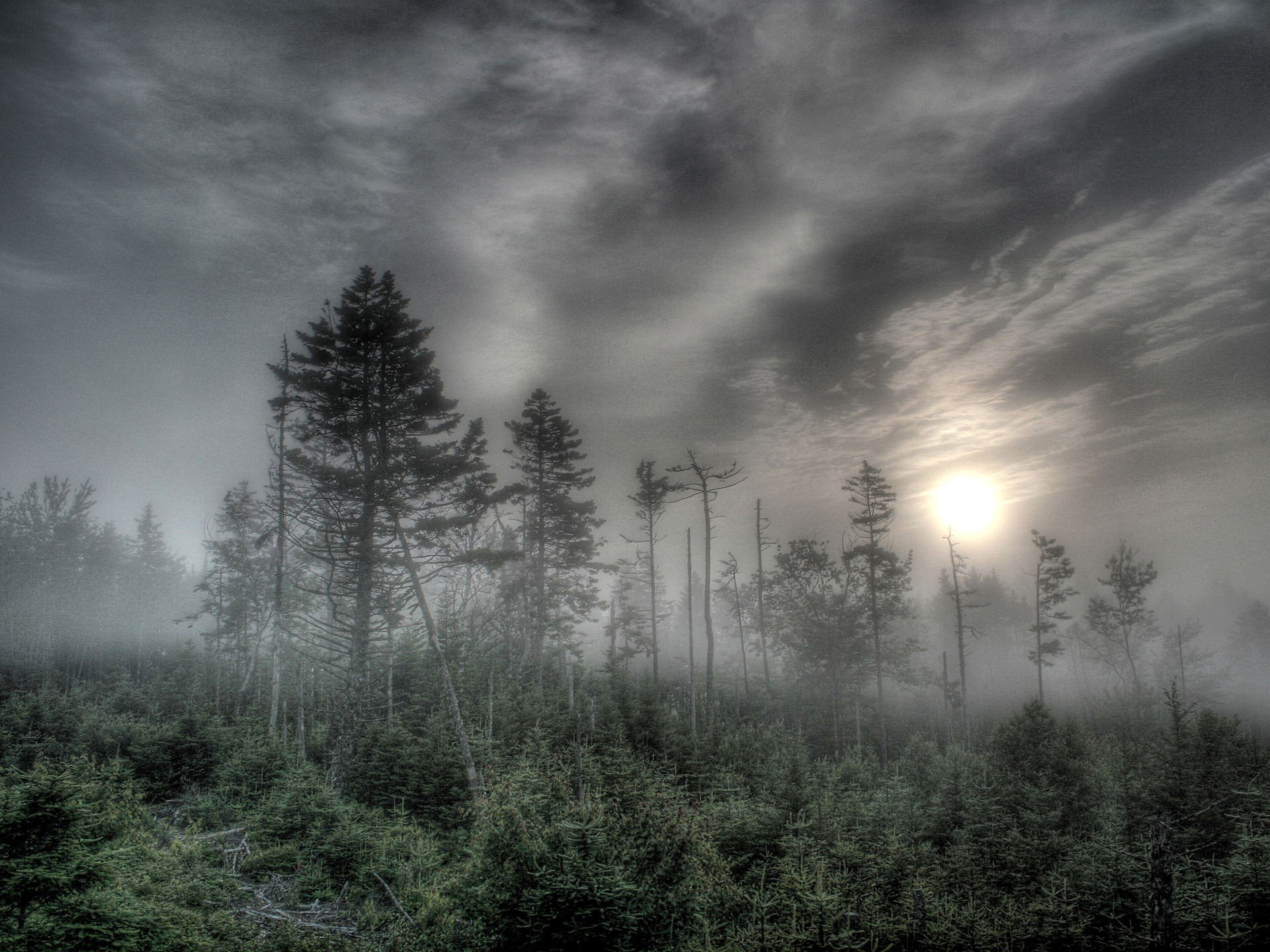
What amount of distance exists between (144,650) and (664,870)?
6960 centimetres

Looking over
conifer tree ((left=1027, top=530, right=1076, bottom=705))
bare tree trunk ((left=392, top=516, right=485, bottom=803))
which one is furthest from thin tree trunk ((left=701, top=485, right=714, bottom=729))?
conifer tree ((left=1027, top=530, right=1076, bottom=705))

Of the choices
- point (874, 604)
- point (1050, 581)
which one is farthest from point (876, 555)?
point (1050, 581)

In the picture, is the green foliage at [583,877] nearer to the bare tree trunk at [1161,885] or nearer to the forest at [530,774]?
the forest at [530,774]

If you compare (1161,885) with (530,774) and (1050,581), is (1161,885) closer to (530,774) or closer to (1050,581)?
(530,774)

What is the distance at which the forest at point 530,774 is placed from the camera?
23.7 feet

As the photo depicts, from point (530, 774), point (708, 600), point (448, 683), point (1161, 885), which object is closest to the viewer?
point (1161, 885)

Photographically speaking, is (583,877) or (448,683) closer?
(583,877)

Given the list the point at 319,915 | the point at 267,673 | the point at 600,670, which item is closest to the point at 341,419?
the point at 319,915

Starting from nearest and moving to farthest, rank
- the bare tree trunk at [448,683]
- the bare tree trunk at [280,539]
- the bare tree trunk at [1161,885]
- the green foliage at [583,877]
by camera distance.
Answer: the green foliage at [583,877] → the bare tree trunk at [1161,885] → the bare tree trunk at [448,683] → the bare tree trunk at [280,539]

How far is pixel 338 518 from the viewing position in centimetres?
1556

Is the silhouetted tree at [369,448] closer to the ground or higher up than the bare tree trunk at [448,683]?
higher up

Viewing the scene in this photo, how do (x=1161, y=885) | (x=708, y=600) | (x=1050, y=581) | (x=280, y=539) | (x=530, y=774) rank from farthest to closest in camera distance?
(x=1050, y=581) < (x=708, y=600) < (x=280, y=539) < (x=530, y=774) < (x=1161, y=885)

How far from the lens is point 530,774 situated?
10.0 m

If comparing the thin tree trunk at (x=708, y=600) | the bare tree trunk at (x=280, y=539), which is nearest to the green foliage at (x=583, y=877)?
the bare tree trunk at (x=280, y=539)
